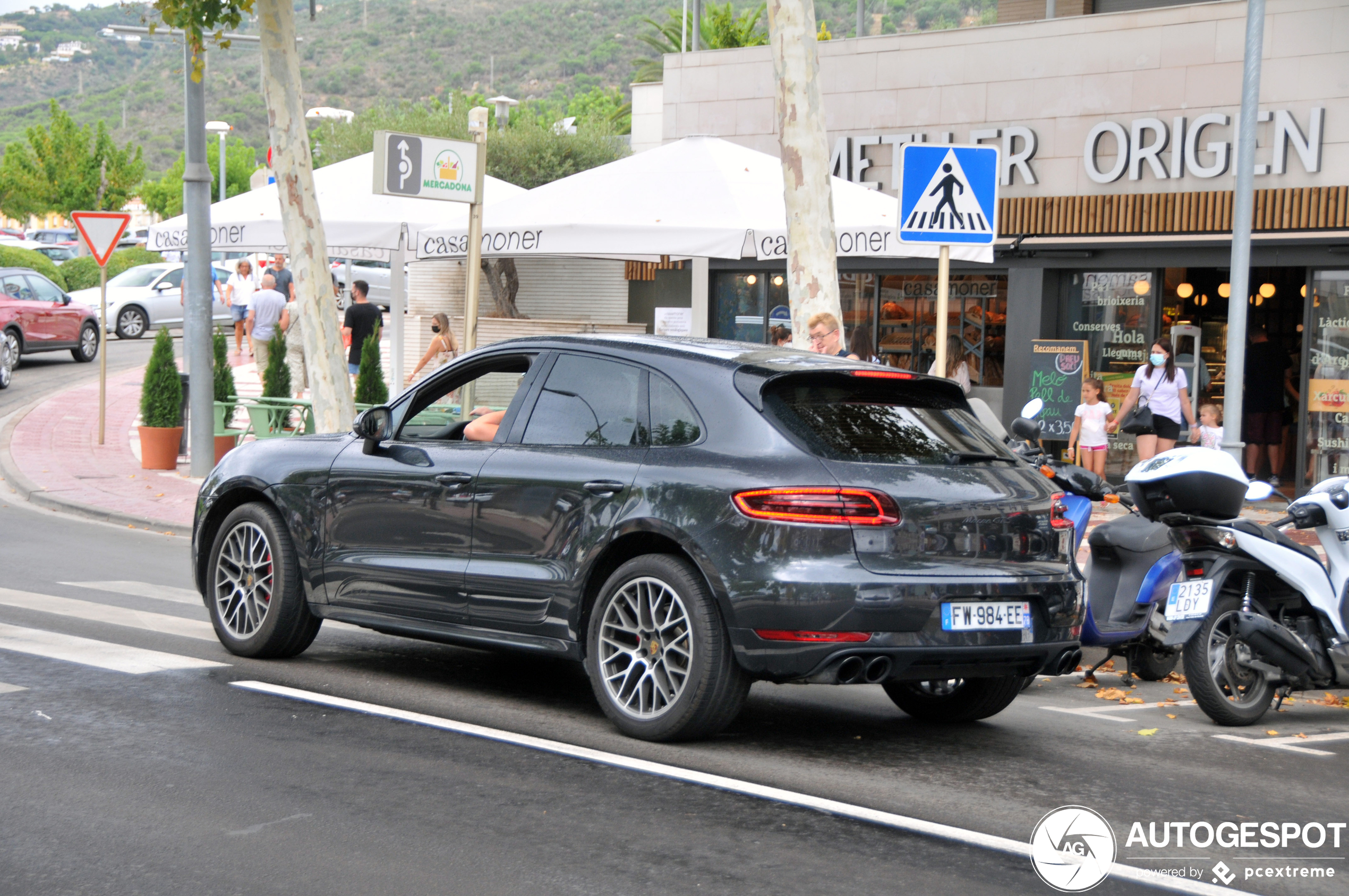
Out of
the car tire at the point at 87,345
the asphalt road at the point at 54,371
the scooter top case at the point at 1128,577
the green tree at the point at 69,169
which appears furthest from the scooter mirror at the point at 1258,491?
the green tree at the point at 69,169

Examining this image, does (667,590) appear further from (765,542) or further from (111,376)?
(111,376)

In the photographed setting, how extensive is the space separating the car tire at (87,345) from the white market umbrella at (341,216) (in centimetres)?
1145

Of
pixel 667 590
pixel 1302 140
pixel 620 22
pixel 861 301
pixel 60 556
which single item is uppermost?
pixel 620 22

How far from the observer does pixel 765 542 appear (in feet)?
17.9

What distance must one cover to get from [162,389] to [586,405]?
11871 mm

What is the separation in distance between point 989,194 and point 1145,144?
7.89 metres

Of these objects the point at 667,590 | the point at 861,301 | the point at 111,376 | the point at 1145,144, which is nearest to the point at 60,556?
the point at 667,590

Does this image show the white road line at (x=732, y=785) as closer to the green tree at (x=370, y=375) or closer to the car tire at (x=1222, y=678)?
the car tire at (x=1222, y=678)

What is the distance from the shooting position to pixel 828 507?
545 centimetres

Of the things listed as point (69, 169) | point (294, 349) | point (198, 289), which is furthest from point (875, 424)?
point (69, 169)

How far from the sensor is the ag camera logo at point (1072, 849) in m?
4.38

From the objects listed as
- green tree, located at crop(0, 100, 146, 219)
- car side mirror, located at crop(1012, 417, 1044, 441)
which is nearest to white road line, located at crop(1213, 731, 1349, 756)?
car side mirror, located at crop(1012, 417, 1044, 441)

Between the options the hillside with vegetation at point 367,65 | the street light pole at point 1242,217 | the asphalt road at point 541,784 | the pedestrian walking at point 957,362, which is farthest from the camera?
the hillside with vegetation at point 367,65

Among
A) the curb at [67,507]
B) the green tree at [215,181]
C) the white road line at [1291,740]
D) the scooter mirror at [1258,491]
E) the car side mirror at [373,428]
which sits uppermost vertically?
the green tree at [215,181]
